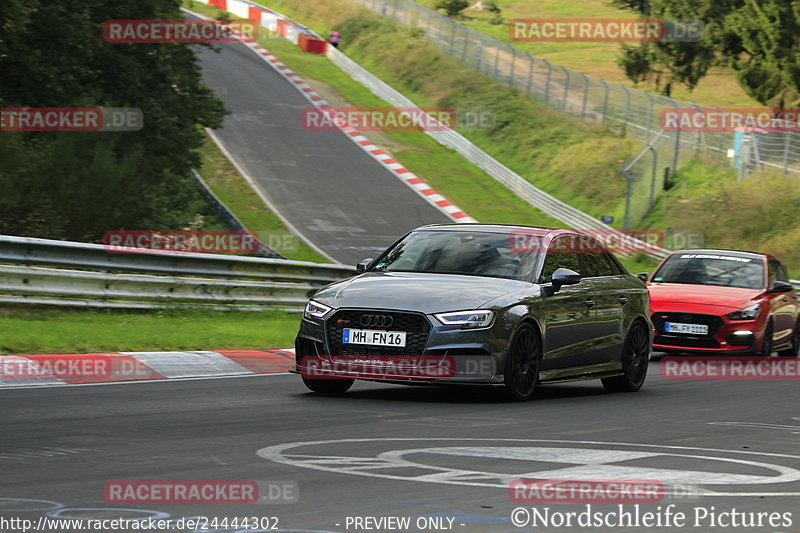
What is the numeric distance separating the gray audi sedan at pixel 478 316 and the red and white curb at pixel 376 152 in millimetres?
23697

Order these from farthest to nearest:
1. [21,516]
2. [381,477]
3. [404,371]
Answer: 1. [404,371]
2. [381,477]
3. [21,516]

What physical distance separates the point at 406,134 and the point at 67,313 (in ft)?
114

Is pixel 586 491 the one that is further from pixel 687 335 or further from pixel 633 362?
pixel 687 335

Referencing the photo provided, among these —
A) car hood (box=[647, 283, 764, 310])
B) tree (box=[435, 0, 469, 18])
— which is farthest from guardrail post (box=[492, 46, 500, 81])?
tree (box=[435, 0, 469, 18])

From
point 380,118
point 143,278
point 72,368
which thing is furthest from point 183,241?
point 380,118

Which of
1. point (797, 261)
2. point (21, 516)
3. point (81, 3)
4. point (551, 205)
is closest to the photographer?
point (21, 516)

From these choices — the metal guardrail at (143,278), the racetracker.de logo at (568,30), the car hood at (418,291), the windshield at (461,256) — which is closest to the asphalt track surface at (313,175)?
the metal guardrail at (143,278)

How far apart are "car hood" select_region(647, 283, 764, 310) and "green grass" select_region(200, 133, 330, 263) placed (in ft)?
44.8

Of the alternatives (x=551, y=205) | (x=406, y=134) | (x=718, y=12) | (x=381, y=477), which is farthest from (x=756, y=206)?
(x=381, y=477)

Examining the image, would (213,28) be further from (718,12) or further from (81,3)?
(718,12)

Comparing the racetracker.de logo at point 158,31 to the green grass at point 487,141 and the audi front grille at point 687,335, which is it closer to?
the audi front grille at point 687,335

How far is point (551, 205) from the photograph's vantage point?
40281mm

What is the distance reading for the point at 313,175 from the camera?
41.2 m

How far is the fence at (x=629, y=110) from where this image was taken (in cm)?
4025
